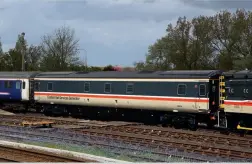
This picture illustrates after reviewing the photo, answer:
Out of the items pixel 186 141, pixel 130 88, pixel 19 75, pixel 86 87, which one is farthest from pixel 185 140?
pixel 19 75

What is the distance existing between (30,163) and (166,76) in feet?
42.6

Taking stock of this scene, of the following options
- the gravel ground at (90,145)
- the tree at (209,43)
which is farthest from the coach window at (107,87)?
the tree at (209,43)

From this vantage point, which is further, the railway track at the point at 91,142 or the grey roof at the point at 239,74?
the grey roof at the point at 239,74

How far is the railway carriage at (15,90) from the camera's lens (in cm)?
3388

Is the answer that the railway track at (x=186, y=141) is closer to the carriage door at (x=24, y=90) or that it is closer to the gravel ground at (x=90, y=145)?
the gravel ground at (x=90, y=145)

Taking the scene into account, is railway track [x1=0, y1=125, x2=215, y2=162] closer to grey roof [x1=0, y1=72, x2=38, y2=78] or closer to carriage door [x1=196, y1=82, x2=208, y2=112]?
carriage door [x1=196, y1=82, x2=208, y2=112]

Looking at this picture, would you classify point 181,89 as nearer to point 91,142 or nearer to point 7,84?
point 91,142

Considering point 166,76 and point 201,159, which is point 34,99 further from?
point 201,159

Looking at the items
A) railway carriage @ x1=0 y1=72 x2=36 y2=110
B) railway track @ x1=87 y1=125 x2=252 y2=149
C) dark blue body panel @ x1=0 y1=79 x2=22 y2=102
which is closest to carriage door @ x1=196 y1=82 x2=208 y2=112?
railway track @ x1=87 y1=125 x2=252 y2=149

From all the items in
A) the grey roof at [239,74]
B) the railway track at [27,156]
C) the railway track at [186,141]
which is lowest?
the railway track at [27,156]

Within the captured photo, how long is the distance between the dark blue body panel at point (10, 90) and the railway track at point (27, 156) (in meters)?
18.4

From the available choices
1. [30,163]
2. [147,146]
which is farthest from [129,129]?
[30,163]

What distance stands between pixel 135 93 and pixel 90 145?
351 inches

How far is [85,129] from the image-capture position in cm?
2288
